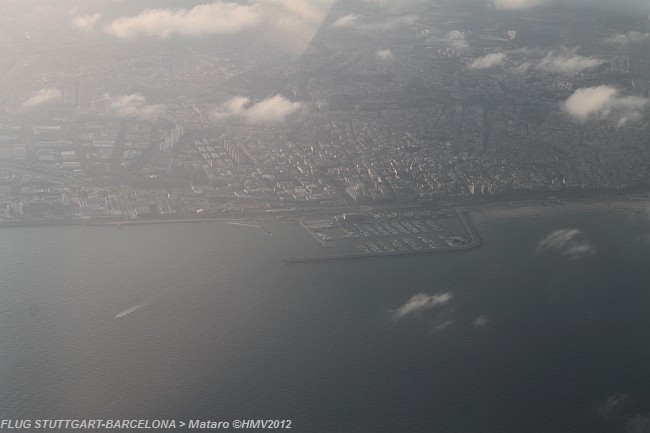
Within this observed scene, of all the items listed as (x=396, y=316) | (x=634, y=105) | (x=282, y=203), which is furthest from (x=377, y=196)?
(x=634, y=105)

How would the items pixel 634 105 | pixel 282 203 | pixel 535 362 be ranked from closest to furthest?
pixel 535 362 → pixel 282 203 → pixel 634 105

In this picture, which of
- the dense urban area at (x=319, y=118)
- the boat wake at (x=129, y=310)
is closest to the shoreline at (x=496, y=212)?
the dense urban area at (x=319, y=118)

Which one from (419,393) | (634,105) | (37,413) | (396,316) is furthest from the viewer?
(634,105)

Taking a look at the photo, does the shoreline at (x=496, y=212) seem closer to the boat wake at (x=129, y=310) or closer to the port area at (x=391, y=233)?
the port area at (x=391, y=233)

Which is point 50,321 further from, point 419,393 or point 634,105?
point 634,105

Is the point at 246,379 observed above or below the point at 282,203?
above

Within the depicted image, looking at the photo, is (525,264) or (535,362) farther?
(525,264)

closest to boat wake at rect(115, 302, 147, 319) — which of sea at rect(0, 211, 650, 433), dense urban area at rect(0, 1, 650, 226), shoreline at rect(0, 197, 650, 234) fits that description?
sea at rect(0, 211, 650, 433)

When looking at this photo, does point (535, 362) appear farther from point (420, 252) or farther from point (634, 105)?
point (634, 105)
